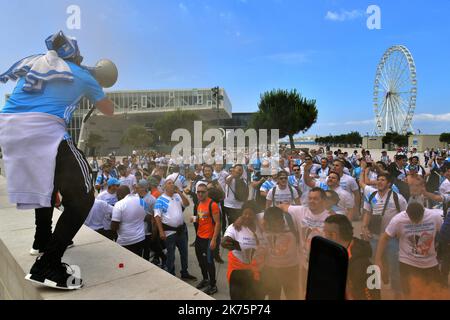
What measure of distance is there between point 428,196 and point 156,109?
124 feet

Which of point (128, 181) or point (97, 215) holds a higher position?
point (128, 181)

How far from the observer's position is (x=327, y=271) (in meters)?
0.78

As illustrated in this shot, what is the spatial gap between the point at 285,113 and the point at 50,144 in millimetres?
35464

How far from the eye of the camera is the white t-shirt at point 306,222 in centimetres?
358

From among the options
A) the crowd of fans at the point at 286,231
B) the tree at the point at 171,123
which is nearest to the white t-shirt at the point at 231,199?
the crowd of fans at the point at 286,231

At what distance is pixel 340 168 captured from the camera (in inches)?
260

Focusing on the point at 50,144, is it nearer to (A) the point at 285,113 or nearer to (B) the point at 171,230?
(B) the point at 171,230

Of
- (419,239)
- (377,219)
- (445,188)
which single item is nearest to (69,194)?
(419,239)

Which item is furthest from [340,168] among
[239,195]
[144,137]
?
[144,137]

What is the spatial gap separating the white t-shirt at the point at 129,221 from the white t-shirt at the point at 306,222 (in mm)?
2068

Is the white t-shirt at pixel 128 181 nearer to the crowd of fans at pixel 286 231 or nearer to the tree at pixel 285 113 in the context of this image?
the crowd of fans at pixel 286 231

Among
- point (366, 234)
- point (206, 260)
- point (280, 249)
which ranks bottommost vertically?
point (206, 260)
